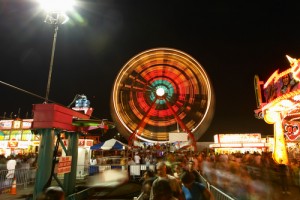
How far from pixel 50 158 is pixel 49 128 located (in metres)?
0.81

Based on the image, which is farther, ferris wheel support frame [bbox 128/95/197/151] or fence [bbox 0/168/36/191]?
ferris wheel support frame [bbox 128/95/197/151]

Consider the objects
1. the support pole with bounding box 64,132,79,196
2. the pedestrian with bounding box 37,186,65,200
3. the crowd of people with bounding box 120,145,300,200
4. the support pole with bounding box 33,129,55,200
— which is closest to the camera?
the pedestrian with bounding box 37,186,65,200

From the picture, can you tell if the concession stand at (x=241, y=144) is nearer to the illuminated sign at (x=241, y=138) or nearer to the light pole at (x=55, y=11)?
the illuminated sign at (x=241, y=138)

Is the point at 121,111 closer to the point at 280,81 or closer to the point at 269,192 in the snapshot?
the point at 280,81

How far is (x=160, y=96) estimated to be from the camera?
2855cm

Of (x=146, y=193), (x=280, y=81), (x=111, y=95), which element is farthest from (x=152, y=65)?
(x=146, y=193)

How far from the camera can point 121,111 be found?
2697 cm

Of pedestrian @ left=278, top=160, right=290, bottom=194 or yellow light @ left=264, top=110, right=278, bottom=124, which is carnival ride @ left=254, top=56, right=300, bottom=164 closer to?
yellow light @ left=264, top=110, right=278, bottom=124

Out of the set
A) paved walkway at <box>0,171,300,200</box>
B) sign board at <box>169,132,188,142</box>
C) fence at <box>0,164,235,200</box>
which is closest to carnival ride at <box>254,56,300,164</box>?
paved walkway at <box>0,171,300,200</box>

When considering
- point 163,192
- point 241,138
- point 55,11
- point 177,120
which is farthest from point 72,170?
point 241,138

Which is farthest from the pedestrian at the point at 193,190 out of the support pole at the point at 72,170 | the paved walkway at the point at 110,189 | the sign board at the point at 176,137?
the sign board at the point at 176,137

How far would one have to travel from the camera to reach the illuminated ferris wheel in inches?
1030

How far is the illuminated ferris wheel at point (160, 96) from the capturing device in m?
26.2

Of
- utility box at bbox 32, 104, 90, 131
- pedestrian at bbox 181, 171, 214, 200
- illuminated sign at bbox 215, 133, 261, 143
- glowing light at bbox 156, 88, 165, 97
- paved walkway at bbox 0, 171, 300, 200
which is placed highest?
glowing light at bbox 156, 88, 165, 97
